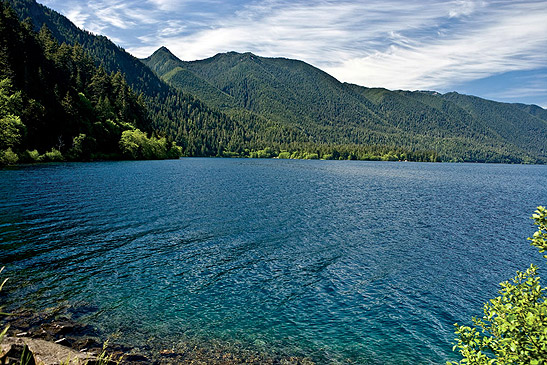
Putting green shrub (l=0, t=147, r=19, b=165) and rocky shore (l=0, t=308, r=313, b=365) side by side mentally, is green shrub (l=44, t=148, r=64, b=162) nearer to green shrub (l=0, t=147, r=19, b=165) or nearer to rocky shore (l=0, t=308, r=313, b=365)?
green shrub (l=0, t=147, r=19, b=165)

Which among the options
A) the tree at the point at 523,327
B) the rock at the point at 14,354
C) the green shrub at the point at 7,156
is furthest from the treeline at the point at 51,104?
the tree at the point at 523,327

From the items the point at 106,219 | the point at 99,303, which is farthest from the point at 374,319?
the point at 106,219

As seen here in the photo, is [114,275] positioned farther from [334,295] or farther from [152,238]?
[334,295]

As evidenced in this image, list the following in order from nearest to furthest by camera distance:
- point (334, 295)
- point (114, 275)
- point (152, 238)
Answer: point (334, 295) → point (114, 275) → point (152, 238)

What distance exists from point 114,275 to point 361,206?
4663cm

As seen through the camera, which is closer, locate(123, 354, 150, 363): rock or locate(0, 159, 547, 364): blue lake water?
locate(123, 354, 150, 363): rock

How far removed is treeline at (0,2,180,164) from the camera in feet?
319

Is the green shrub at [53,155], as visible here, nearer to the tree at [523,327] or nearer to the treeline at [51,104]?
the treeline at [51,104]

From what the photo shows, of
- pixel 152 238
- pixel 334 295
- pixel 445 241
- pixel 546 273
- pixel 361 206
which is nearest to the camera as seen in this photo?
pixel 334 295

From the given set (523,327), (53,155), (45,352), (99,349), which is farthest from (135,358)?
(53,155)

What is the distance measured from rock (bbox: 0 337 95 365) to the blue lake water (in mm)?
3512

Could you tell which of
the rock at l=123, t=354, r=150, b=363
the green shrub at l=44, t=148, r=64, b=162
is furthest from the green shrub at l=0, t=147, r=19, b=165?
the rock at l=123, t=354, r=150, b=363

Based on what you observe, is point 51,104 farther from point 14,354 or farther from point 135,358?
point 14,354

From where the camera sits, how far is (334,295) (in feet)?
74.0
